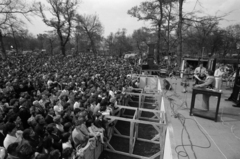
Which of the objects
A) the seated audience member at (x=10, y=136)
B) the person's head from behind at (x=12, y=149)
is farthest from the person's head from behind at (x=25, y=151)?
the seated audience member at (x=10, y=136)

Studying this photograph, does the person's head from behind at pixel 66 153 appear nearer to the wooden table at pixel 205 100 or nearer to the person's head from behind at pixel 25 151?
the person's head from behind at pixel 25 151

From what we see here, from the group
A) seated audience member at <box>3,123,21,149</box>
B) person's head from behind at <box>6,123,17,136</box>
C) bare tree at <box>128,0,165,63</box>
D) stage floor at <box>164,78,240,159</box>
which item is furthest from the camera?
bare tree at <box>128,0,165,63</box>

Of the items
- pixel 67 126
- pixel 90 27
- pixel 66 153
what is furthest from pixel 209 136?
pixel 90 27

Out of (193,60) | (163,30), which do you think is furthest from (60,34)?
(193,60)

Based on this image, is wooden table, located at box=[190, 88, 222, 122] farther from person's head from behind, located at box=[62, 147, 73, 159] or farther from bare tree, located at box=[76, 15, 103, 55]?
bare tree, located at box=[76, 15, 103, 55]

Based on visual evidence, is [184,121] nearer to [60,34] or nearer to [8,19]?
[8,19]

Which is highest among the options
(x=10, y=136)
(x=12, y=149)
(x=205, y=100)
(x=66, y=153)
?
(x=205, y=100)

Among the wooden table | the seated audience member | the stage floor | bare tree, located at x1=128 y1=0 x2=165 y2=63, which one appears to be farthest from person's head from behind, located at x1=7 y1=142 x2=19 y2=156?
bare tree, located at x1=128 y1=0 x2=165 y2=63

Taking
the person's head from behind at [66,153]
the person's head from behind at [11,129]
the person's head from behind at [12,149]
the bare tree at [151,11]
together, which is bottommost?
the person's head from behind at [66,153]

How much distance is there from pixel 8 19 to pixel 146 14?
56.4ft

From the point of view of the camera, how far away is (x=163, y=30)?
20.5 m

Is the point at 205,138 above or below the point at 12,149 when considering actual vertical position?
below

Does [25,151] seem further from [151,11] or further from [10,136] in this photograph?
[151,11]

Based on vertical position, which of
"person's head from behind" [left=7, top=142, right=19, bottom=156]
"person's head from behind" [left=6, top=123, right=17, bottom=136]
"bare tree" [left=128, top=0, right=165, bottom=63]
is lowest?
"person's head from behind" [left=7, top=142, right=19, bottom=156]
